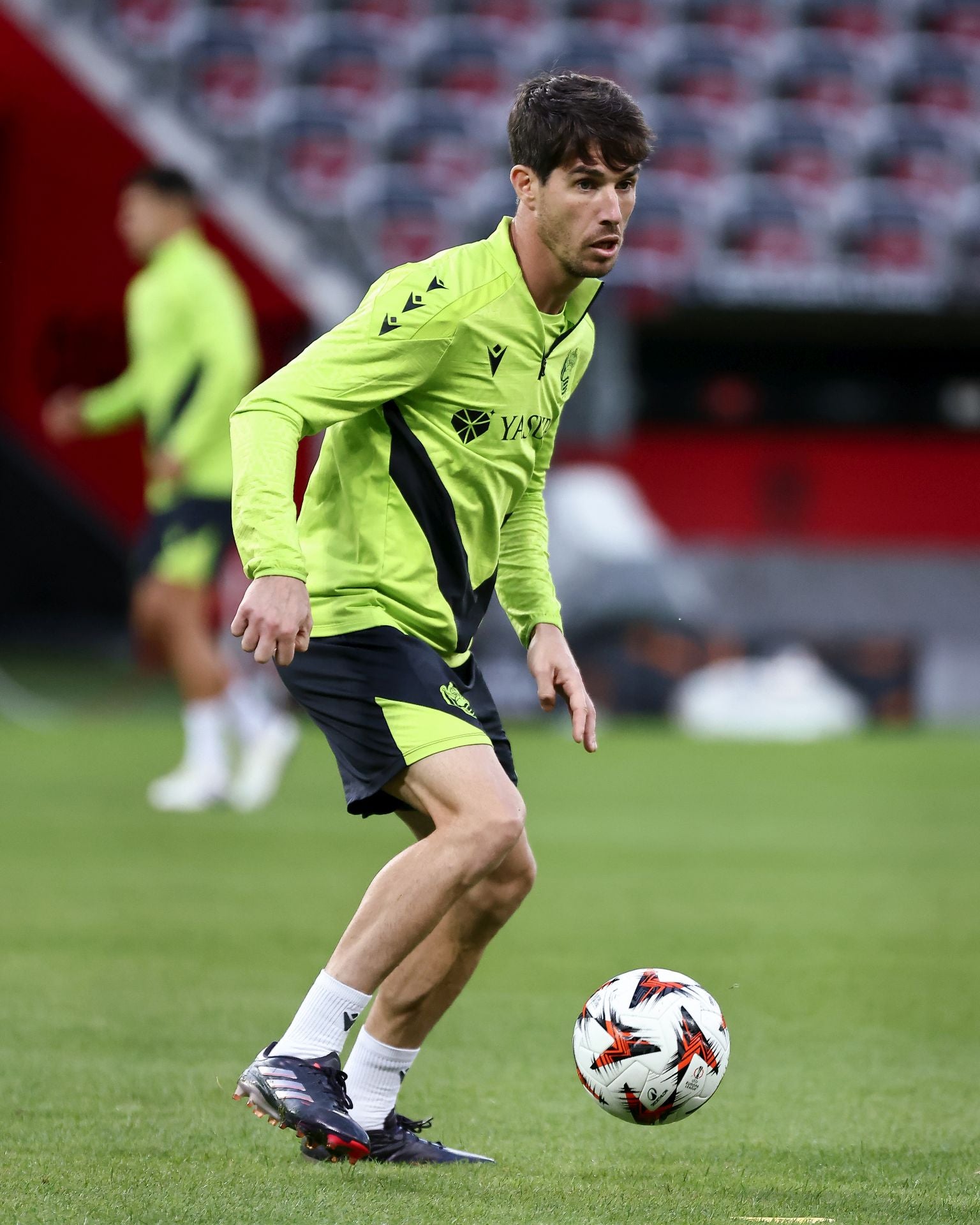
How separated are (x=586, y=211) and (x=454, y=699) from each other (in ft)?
3.01

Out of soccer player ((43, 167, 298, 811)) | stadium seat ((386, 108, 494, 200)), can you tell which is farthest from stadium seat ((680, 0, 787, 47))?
soccer player ((43, 167, 298, 811))

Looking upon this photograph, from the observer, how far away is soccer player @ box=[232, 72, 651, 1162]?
3330 mm

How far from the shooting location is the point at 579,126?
11.3 feet

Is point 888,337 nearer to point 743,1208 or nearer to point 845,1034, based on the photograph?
point 845,1034

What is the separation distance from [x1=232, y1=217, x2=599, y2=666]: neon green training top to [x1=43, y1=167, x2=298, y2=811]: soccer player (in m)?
5.23

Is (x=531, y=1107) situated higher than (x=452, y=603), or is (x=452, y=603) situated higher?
(x=452, y=603)

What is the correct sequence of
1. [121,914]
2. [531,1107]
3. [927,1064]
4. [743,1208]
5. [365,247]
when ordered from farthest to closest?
[365,247] < [121,914] < [927,1064] < [531,1107] < [743,1208]

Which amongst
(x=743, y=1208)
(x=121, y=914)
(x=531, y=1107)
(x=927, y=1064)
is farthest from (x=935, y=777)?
(x=743, y=1208)

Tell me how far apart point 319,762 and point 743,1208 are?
8.68m

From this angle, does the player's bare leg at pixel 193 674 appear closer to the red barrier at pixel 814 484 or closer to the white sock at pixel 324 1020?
the white sock at pixel 324 1020

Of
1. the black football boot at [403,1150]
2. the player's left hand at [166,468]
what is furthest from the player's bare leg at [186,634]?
the black football boot at [403,1150]

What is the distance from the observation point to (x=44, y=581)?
64.3ft

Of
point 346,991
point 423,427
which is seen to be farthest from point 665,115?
point 346,991

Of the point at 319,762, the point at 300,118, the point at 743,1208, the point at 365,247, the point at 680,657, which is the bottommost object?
the point at 743,1208
